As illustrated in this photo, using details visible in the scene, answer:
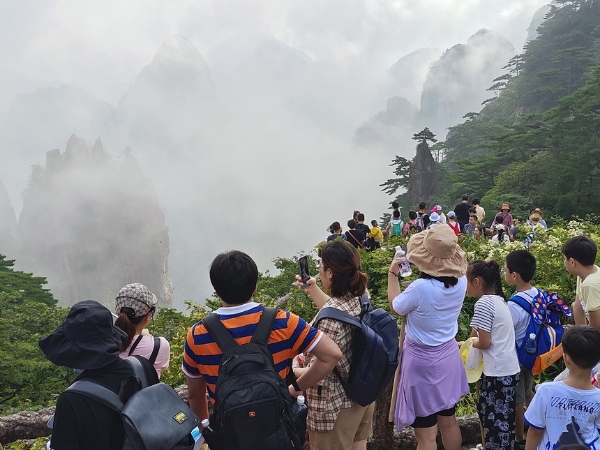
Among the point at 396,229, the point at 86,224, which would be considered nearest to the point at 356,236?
the point at 396,229

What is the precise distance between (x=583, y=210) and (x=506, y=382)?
18285 millimetres

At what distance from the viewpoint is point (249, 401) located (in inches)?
69.7

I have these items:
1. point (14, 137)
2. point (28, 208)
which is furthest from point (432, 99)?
point (14, 137)

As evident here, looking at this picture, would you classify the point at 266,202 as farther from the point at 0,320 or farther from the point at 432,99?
the point at 0,320

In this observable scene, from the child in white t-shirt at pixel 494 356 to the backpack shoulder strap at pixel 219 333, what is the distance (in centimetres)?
168

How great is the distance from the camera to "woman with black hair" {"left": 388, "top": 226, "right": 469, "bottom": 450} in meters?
2.62

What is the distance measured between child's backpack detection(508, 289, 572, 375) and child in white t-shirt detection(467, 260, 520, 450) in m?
0.18

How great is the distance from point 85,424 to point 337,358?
1.09m

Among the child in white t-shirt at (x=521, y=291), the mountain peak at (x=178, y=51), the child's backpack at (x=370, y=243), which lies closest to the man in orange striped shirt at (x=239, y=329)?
the child in white t-shirt at (x=521, y=291)

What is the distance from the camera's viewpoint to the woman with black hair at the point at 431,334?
103 inches

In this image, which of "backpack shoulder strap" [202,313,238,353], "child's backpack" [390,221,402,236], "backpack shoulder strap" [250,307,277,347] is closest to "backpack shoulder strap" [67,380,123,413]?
"backpack shoulder strap" [202,313,238,353]

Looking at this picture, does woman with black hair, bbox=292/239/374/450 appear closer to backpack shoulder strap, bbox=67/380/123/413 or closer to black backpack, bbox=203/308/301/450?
black backpack, bbox=203/308/301/450

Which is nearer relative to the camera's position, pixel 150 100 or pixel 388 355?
pixel 388 355

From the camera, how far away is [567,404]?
2041 millimetres
